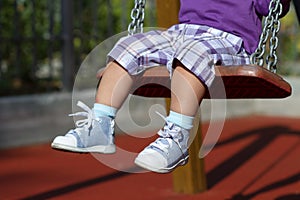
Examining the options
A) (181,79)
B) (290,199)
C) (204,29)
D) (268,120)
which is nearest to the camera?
(181,79)

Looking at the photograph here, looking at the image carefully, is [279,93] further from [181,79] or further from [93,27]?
Result: [93,27]

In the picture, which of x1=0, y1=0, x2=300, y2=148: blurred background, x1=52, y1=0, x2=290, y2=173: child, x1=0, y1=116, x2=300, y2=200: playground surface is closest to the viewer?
x1=52, y1=0, x2=290, y2=173: child

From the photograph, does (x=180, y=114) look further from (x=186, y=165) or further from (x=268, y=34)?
(x=186, y=165)

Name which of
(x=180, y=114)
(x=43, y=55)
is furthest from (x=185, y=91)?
(x=43, y=55)

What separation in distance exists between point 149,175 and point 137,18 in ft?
6.82

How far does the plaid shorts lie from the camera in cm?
277

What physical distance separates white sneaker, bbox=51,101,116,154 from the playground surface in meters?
1.52

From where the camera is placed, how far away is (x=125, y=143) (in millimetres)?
6422

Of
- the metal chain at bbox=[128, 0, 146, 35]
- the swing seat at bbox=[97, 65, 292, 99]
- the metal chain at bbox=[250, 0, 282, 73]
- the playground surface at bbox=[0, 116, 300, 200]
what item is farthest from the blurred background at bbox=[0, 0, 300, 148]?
the metal chain at bbox=[250, 0, 282, 73]

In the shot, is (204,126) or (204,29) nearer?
(204,29)

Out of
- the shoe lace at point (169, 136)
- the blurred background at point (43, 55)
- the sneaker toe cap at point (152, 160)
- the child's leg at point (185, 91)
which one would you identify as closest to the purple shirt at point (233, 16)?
the child's leg at point (185, 91)

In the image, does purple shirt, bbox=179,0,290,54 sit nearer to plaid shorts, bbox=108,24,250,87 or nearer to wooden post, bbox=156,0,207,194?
plaid shorts, bbox=108,24,250,87

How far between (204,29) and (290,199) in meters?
1.60

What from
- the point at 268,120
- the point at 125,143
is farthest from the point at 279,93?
the point at 268,120
